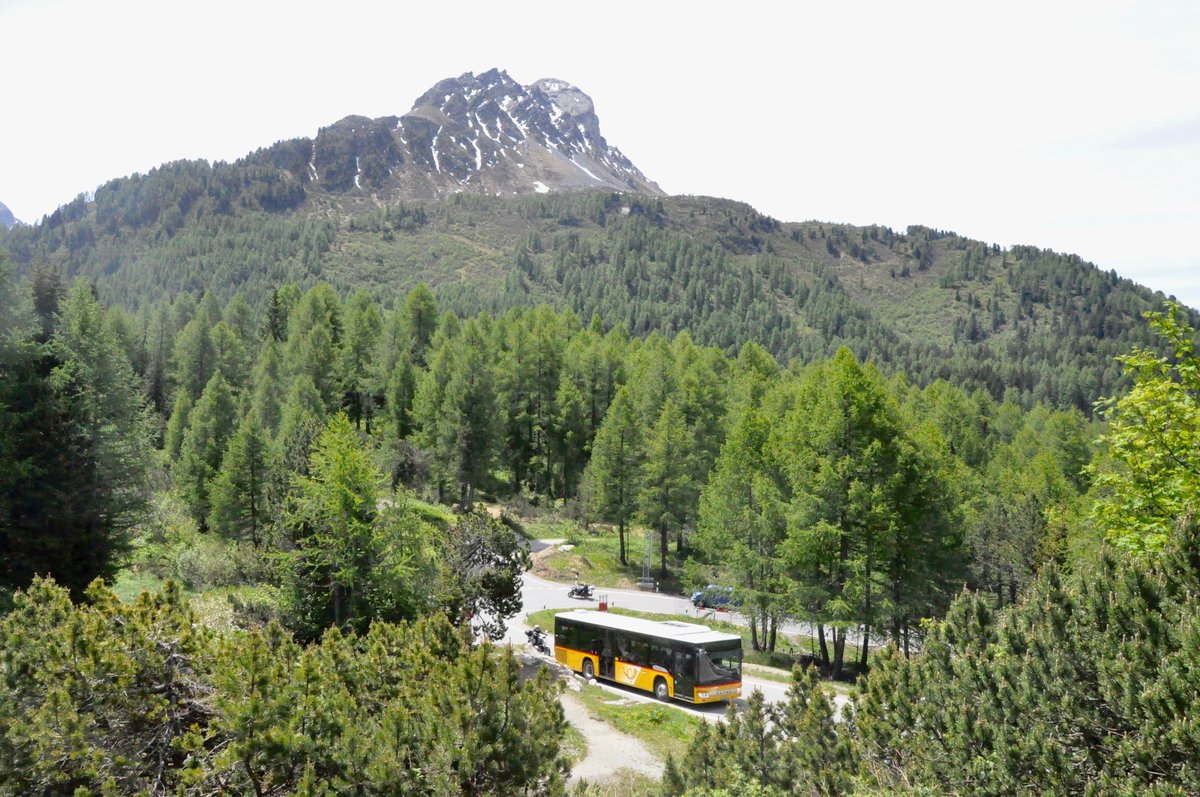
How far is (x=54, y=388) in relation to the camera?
21797mm

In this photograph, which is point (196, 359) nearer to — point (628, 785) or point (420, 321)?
point (420, 321)

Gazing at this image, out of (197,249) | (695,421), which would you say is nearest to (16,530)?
(695,421)

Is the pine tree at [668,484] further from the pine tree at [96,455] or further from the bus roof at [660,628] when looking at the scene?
the pine tree at [96,455]

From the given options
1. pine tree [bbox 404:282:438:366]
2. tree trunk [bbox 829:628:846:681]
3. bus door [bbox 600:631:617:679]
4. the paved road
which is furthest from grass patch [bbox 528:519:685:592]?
pine tree [bbox 404:282:438:366]

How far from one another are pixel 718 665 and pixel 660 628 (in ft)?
7.56

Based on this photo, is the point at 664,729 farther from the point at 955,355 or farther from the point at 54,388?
the point at 955,355

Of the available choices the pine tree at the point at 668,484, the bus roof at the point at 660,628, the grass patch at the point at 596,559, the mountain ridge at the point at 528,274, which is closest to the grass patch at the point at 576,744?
the bus roof at the point at 660,628

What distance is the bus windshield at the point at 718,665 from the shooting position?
22641 mm

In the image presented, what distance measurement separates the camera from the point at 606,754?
17.7m

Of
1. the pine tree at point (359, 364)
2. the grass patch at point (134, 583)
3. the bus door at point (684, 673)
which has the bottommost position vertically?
the bus door at point (684, 673)

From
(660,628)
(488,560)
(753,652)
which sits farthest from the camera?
(753,652)

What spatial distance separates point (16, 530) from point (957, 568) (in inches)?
1210

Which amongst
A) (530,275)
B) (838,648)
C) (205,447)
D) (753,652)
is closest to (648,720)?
(838,648)

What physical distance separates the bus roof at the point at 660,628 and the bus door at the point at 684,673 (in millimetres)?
453
